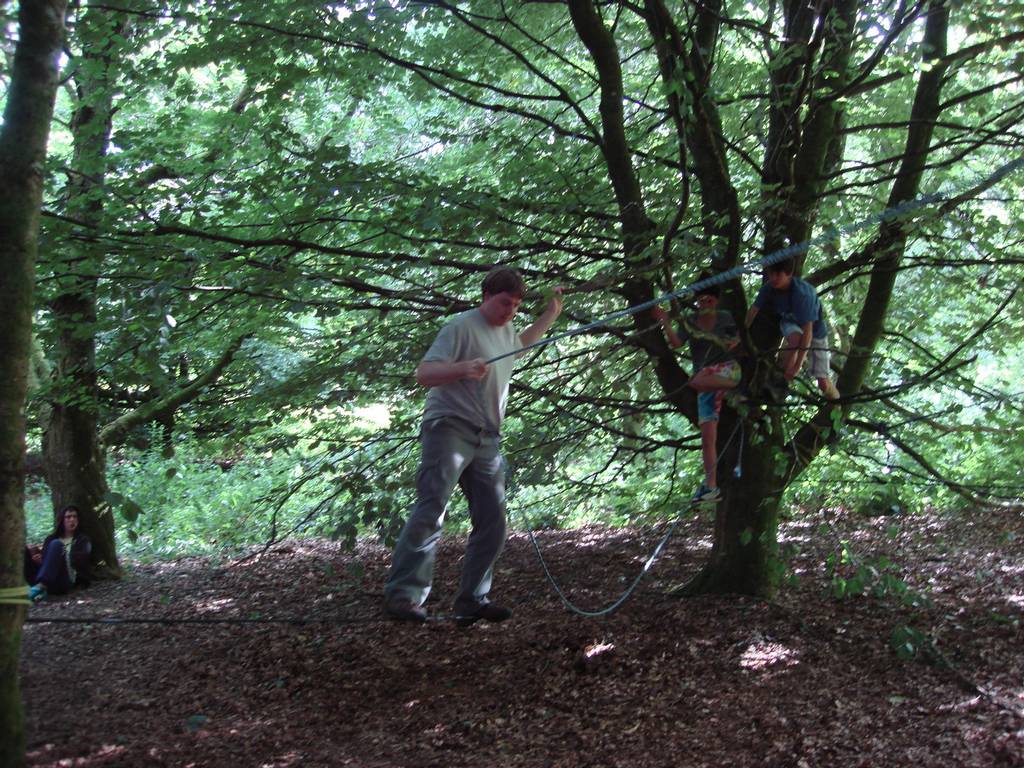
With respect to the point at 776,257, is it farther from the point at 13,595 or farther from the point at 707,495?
the point at 13,595

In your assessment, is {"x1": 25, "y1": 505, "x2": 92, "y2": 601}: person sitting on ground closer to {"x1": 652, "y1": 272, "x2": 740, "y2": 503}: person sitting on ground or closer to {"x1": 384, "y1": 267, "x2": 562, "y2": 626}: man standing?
{"x1": 384, "y1": 267, "x2": 562, "y2": 626}: man standing

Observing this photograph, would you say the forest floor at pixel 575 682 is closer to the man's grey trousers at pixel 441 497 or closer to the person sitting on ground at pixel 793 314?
the man's grey trousers at pixel 441 497

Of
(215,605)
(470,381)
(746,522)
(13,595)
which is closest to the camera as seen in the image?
(13,595)

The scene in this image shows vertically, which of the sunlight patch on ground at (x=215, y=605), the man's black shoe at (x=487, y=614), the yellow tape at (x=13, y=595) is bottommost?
the sunlight patch on ground at (x=215, y=605)

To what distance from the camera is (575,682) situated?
4273 mm

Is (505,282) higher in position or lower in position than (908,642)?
higher

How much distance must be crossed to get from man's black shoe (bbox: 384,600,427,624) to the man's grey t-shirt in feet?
2.90

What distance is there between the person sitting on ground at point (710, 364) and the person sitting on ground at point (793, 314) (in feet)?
0.64

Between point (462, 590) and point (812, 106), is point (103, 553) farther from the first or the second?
point (812, 106)

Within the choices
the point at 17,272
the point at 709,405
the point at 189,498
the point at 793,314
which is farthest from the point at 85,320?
the point at 189,498

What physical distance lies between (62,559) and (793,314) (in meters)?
7.13

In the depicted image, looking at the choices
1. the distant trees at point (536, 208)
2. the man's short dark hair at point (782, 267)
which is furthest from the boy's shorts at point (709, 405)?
the man's short dark hair at point (782, 267)

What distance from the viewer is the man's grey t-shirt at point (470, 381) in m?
4.14

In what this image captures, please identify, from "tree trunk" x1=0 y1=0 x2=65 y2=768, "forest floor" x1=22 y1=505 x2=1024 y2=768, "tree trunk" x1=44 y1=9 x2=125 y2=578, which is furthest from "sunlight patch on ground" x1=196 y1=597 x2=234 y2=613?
"tree trunk" x1=0 y1=0 x2=65 y2=768
